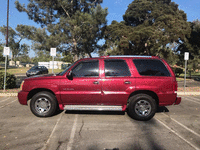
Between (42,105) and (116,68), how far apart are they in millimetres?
2583

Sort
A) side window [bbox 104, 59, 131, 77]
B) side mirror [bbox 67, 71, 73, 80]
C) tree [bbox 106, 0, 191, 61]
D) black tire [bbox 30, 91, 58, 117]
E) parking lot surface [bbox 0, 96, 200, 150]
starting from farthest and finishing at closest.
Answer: tree [bbox 106, 0, 191, 61] → black tire [bbox 30, 91, 58, 117] → side window [bbox 104, 59, 131, 77] → side mirror [bbox 67, 71, 73, 80] → parking lot surface [bbox 0, 96, 200, 150]

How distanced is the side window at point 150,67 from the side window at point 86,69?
122cm

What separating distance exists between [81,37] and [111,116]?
19.3 m

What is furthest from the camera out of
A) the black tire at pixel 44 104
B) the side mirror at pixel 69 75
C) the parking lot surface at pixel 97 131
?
the black tire at pixel 44 104

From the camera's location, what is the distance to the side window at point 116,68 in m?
5.03

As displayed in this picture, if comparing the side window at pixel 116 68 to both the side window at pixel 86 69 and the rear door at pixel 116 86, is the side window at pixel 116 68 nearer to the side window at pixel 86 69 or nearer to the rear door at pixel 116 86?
the rear door at pixel 116 86

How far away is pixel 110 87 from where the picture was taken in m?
4.94

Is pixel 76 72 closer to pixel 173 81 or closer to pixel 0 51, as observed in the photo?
pixel 173 81

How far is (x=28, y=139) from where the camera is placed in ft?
12.3

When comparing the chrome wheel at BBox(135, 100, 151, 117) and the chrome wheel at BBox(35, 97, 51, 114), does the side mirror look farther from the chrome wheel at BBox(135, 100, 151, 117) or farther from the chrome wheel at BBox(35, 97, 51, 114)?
the chrome wheel at BBox(135, 100, 151, 117)

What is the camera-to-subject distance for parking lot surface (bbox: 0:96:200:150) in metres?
3.49

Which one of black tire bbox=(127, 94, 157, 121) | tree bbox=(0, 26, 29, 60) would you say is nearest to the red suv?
black tire bbox=(127, 94, 157, 121)

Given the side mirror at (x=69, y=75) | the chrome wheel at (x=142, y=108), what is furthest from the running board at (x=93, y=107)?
the side mirror at (x=69, y=75)

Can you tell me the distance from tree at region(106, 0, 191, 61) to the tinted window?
1741cm
